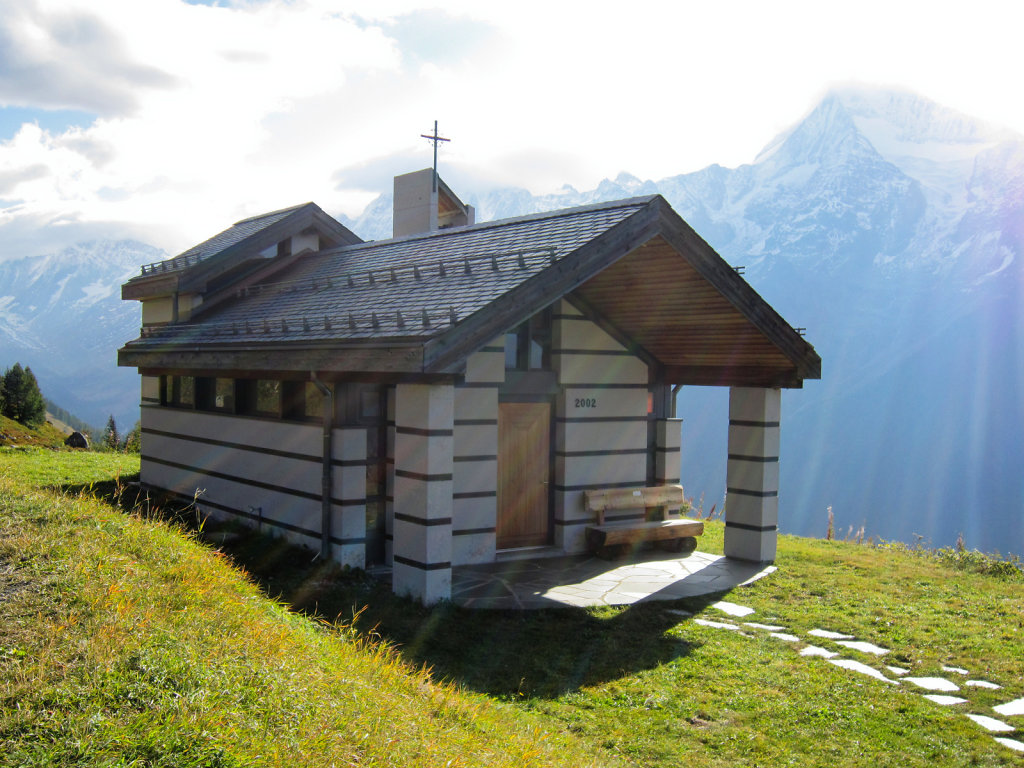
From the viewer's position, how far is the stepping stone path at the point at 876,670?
254 inches

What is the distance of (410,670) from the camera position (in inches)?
267

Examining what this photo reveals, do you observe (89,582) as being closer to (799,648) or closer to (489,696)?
(489,696)

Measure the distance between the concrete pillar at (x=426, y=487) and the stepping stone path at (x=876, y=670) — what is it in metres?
2.71

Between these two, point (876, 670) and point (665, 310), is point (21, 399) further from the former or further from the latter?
point (876, 670)

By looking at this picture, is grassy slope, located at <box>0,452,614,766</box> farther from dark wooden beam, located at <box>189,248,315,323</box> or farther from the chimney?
the chimney

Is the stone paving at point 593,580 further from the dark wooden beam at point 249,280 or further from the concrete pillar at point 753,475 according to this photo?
the dark wooden beam at point 249,280

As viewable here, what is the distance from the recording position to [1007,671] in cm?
759

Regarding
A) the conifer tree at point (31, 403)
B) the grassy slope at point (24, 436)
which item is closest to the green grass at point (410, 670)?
the grassy slope at point (24, 436)

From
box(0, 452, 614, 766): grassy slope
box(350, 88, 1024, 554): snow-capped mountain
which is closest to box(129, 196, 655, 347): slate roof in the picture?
box(0, 452, 614, 766): grassy slope

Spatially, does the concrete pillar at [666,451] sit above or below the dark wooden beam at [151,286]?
below

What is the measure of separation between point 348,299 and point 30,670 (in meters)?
7.89

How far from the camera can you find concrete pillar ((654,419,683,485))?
1384 centimetres

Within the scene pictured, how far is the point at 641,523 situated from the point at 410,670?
6.62 meters

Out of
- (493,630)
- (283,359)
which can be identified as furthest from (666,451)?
(283,359)
